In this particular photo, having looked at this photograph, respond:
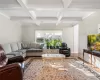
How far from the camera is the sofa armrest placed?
185 centimetres

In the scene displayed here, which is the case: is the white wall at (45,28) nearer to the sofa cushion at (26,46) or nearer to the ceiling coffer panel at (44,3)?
the sofa cushion at (26,46)

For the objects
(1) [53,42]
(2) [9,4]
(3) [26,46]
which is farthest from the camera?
(1) [53,42]

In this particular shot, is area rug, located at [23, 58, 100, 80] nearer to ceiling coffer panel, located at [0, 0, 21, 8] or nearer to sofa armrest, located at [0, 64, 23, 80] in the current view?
sofa armrest, located at [0, 64, 23, 80]

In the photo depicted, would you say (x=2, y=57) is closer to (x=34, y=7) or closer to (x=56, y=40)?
(x=34, y=7)

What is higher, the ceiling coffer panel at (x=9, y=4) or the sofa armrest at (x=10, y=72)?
the ceiling coffer panel at (x=9, y=4)

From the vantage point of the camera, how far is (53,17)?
718cm

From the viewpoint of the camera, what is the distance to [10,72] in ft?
6.40

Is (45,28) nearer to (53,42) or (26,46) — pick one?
(53,42)

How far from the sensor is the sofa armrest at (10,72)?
1.85 m

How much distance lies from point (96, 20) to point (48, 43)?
15.7 ft

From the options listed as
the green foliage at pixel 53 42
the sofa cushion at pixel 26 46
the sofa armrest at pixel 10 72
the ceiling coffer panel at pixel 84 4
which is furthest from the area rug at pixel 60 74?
the green foliage at pixel 53 42

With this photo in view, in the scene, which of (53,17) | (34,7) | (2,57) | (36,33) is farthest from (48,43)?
(2,57)

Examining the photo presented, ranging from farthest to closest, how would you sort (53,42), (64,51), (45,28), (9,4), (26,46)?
(45,28) → (53,42) → (26,46) → (64,51) → (9,4)

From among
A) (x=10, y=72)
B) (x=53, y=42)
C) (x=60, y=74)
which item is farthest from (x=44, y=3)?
(x=53, y=42)
